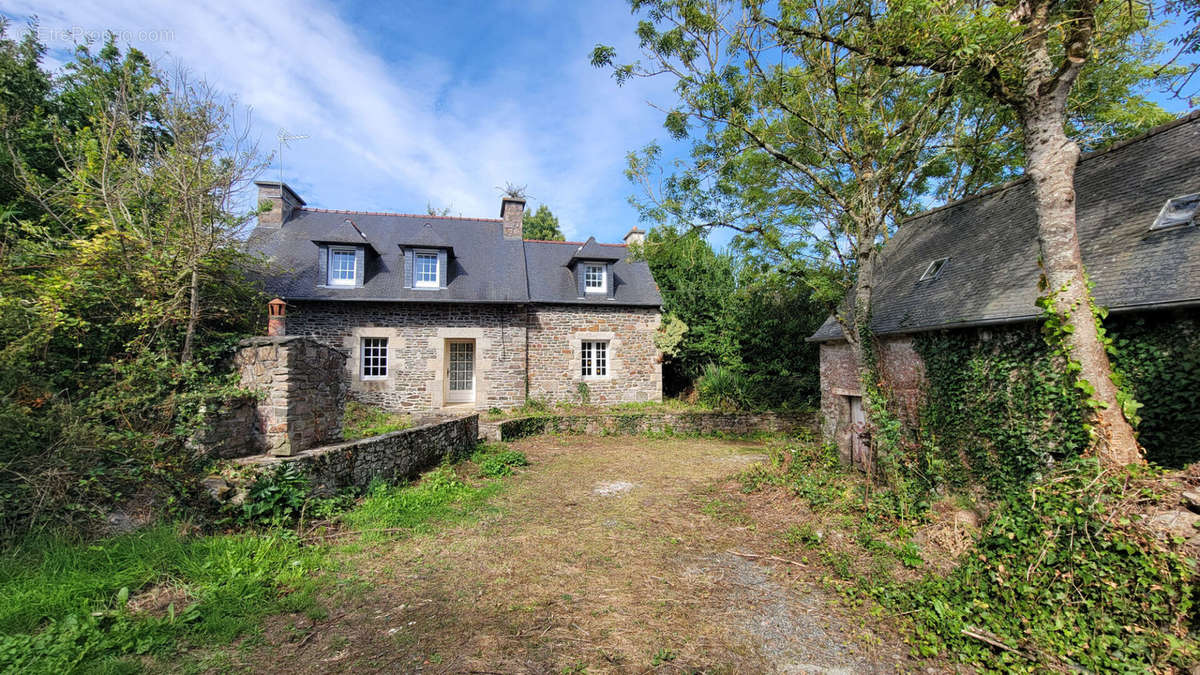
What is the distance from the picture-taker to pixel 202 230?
6254 millimetres

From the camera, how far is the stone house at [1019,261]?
4797 mm

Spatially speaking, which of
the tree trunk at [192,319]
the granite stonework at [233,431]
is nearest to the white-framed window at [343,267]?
the tree trunk at [192,319]

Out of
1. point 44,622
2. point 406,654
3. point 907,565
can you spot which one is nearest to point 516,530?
point 406,654

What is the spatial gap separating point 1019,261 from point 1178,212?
1481 mm

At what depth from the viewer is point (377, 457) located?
629 cm

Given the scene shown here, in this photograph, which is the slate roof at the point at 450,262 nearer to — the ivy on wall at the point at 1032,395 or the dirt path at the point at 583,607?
the ivy on wall at the point at 1032,395

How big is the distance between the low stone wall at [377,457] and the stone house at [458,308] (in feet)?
15.6

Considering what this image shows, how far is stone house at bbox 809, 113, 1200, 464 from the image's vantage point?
480 cm

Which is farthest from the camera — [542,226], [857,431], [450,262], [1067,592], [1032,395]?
[542,226]

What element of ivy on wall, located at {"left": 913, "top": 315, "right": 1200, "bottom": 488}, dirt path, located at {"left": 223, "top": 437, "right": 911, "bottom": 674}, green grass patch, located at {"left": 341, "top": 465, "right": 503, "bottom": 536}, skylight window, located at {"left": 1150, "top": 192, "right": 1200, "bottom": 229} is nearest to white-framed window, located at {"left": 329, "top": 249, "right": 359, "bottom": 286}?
green grass patch, located at {"left": 341, "top": 465, "right": 503, "bottom": 536}

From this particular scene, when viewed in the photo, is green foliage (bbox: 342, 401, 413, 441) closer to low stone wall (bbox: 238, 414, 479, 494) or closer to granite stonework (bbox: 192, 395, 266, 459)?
low stone wall (bbox: 238, 414, 479, 494)

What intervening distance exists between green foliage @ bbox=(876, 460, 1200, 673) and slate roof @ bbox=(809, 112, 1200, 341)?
2.35m

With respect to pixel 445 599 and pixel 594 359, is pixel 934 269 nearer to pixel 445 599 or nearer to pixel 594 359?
pixel 594 359

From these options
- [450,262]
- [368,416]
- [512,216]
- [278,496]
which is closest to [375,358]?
[368,416]
